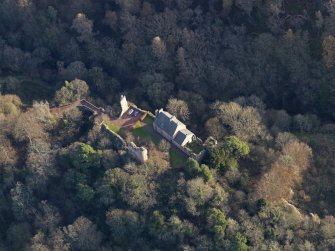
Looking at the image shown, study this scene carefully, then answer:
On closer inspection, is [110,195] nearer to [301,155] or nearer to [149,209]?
[149,209]

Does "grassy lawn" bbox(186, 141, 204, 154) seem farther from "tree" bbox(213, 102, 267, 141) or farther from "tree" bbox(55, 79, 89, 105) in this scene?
"tree" bbox(55, 79, 89, 105)

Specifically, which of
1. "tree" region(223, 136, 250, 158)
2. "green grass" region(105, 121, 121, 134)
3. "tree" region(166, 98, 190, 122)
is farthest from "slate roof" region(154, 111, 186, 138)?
"tree" region(223, 136, 250, 158)

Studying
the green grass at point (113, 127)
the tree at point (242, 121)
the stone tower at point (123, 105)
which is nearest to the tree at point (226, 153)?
the tree at point (242, 121)

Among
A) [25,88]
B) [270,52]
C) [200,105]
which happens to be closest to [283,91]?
[270,52]

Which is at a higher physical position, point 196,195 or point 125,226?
point 196,195

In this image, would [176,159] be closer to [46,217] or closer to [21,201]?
[46,217]

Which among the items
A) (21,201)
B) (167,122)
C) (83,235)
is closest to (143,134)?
(167,122)
